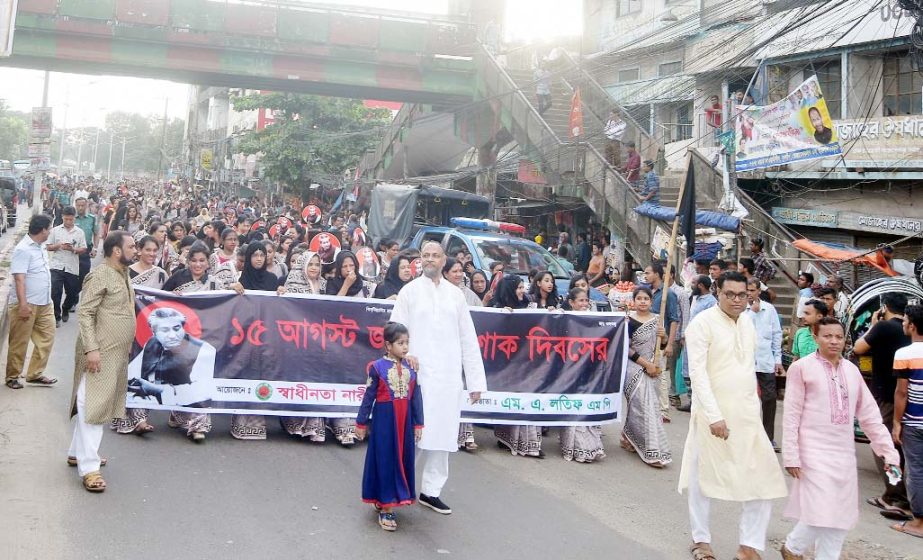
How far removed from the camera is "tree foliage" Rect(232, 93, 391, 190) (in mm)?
34938

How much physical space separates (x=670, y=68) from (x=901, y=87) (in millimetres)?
8763

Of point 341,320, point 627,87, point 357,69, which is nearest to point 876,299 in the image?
point 341,320

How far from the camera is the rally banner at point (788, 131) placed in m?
14.5

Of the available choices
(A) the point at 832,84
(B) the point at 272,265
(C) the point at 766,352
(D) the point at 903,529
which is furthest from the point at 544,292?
(A) the point at 832,84

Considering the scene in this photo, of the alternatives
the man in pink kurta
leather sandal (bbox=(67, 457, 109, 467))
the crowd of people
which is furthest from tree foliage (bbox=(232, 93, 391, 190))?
the man in pink kurta

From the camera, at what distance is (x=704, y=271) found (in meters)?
11.6

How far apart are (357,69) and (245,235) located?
1406 cm

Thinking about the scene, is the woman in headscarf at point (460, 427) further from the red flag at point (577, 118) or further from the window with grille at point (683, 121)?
the window with grille at point (683, 121)

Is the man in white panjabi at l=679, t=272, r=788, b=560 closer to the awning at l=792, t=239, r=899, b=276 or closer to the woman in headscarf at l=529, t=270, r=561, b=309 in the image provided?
the woman in headscarf at l=529, t=270, r=561, b=309

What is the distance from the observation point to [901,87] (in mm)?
16953

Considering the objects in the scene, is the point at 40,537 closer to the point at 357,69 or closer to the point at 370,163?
the point at 357,69

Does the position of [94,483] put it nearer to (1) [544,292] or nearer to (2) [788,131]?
(1) [544,292]

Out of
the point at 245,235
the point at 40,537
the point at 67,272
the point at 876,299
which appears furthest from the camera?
the point at 245,235

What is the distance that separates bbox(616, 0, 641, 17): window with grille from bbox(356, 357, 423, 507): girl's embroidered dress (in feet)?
77.7
